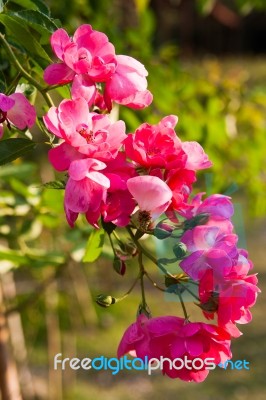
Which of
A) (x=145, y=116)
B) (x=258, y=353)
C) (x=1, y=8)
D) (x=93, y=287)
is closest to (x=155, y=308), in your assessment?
(x=93, y=287)

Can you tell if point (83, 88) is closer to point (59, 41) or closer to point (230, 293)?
point (59, 41)

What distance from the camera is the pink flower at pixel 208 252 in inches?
21.4

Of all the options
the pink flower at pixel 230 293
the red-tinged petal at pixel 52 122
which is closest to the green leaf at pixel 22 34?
the red-tinged petal at pixel 52 122

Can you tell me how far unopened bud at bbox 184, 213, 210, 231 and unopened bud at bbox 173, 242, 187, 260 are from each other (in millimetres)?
19

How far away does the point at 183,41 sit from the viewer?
1164 centimetres

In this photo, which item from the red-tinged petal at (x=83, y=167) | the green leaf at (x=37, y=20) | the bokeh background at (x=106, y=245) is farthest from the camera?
the bokeh background at (x=106, y=245)

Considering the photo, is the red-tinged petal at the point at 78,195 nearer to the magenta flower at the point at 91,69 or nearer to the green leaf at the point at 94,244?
the magenta flower at the point at 91,69

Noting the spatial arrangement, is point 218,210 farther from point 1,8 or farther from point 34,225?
point 34,225

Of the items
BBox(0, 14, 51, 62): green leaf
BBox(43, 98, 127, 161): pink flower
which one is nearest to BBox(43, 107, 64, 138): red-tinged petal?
BBox(43, 98, 127, 161): pink flower

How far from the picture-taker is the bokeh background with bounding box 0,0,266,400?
1316mm

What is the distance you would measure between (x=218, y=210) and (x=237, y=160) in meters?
1.33

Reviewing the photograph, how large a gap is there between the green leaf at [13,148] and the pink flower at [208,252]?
0.14 metres

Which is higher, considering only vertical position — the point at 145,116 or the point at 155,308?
the point at 145,116

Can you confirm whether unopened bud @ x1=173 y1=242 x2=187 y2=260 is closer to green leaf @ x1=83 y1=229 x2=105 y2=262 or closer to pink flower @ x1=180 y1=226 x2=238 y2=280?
pink flower @ x1=180 y1=226 x2=238 y2=280
